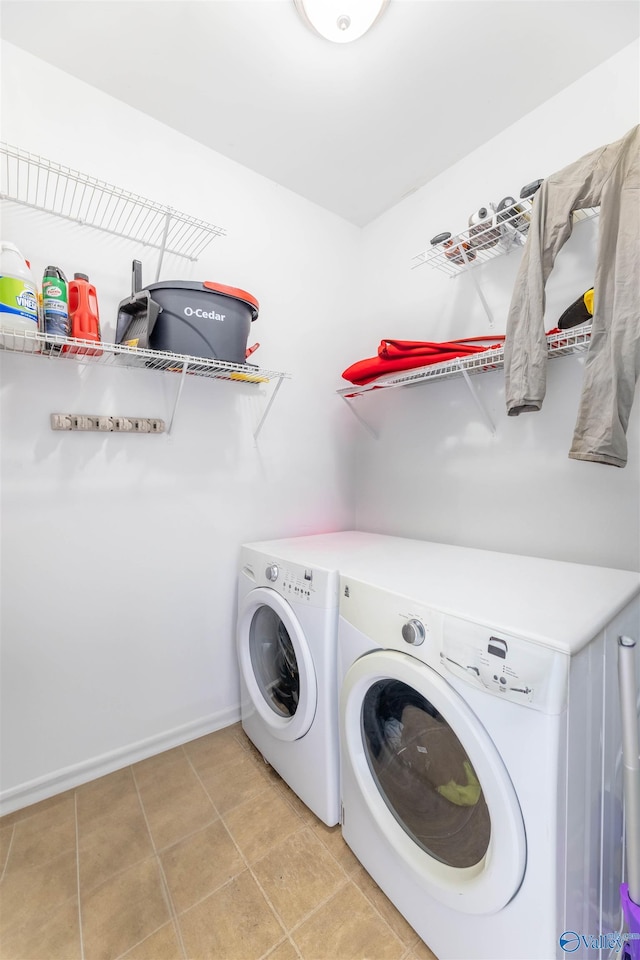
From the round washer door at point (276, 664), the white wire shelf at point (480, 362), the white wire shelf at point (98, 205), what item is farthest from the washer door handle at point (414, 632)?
the white wire shelf at point (98, 205)

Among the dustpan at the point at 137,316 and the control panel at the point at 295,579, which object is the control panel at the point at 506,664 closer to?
the control panel at the point at 295,579

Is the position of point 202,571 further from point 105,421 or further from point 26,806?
point 26,806

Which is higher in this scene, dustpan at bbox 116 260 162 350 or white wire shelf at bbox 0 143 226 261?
white wire shelf at bbox 0 143 226 261

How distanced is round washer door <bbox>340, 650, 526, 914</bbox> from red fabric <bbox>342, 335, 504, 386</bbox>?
111 centimetres

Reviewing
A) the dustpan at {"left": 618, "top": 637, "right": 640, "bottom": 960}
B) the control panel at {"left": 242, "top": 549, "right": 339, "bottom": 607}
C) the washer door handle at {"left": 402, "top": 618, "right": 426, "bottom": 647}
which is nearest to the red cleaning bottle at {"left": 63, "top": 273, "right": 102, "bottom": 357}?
the control panel at {"left": 242, "top": 549, "right": 339, "bottom": 607}

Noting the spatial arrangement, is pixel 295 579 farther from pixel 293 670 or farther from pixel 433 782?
pixel 433 782

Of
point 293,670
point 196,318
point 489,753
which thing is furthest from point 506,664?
point 196,318

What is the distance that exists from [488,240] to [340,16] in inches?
33.2

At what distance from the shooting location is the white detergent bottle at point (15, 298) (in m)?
1.17

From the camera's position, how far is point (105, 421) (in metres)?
1.51

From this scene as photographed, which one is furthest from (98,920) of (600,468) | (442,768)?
(600,468)

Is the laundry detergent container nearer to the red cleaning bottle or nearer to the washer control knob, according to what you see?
the red cleaning bottle

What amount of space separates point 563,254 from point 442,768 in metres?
1.73

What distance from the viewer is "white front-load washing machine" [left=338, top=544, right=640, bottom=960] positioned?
74cm
